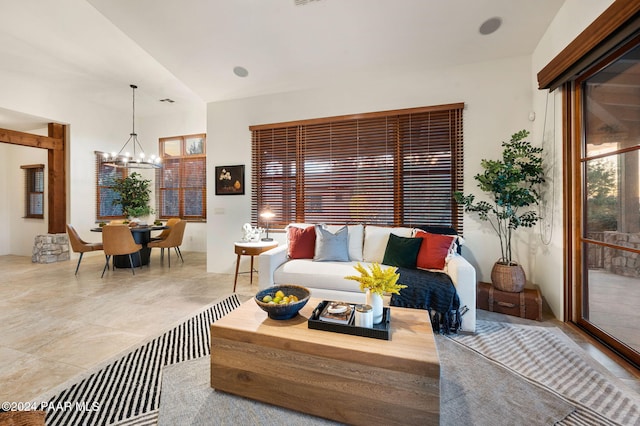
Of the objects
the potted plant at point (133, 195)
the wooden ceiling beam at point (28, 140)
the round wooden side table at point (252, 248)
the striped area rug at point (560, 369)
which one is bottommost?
the striped area rug at point (560, 369)

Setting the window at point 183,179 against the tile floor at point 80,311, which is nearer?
the tile floor at point 80,311

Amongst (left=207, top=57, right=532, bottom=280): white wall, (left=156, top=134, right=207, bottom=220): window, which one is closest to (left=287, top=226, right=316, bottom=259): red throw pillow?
(left=207, top=57, right=532, bottom=280): white wall

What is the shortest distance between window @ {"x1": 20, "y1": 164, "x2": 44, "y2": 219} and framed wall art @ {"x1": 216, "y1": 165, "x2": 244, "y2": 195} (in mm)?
5096

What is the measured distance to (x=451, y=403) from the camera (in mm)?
1586

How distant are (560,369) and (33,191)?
9791 mm

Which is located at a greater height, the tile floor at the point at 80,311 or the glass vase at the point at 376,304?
the glass vase at the point at 376,304

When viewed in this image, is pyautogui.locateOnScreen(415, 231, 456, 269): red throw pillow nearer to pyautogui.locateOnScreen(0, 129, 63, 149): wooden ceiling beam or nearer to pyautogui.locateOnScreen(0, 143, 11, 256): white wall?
pyautogui.locateOnScreen(0, 129, 63, 149): wooden ceiling beam

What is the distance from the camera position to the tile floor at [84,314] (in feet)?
6.34

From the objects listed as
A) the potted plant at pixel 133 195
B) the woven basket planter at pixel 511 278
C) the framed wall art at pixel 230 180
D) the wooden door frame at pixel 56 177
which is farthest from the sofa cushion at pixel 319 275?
the wooden door frame at pixel 56 177

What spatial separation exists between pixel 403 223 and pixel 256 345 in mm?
2669

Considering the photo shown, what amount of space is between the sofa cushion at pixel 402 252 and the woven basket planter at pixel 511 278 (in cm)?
89

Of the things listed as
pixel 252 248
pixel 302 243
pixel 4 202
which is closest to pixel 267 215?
pixel 252 248

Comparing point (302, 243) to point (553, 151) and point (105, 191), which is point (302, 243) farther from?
point (105, 191)

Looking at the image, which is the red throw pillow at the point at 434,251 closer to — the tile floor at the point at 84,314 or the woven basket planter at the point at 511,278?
the woven basket planter at the point at 511,278
